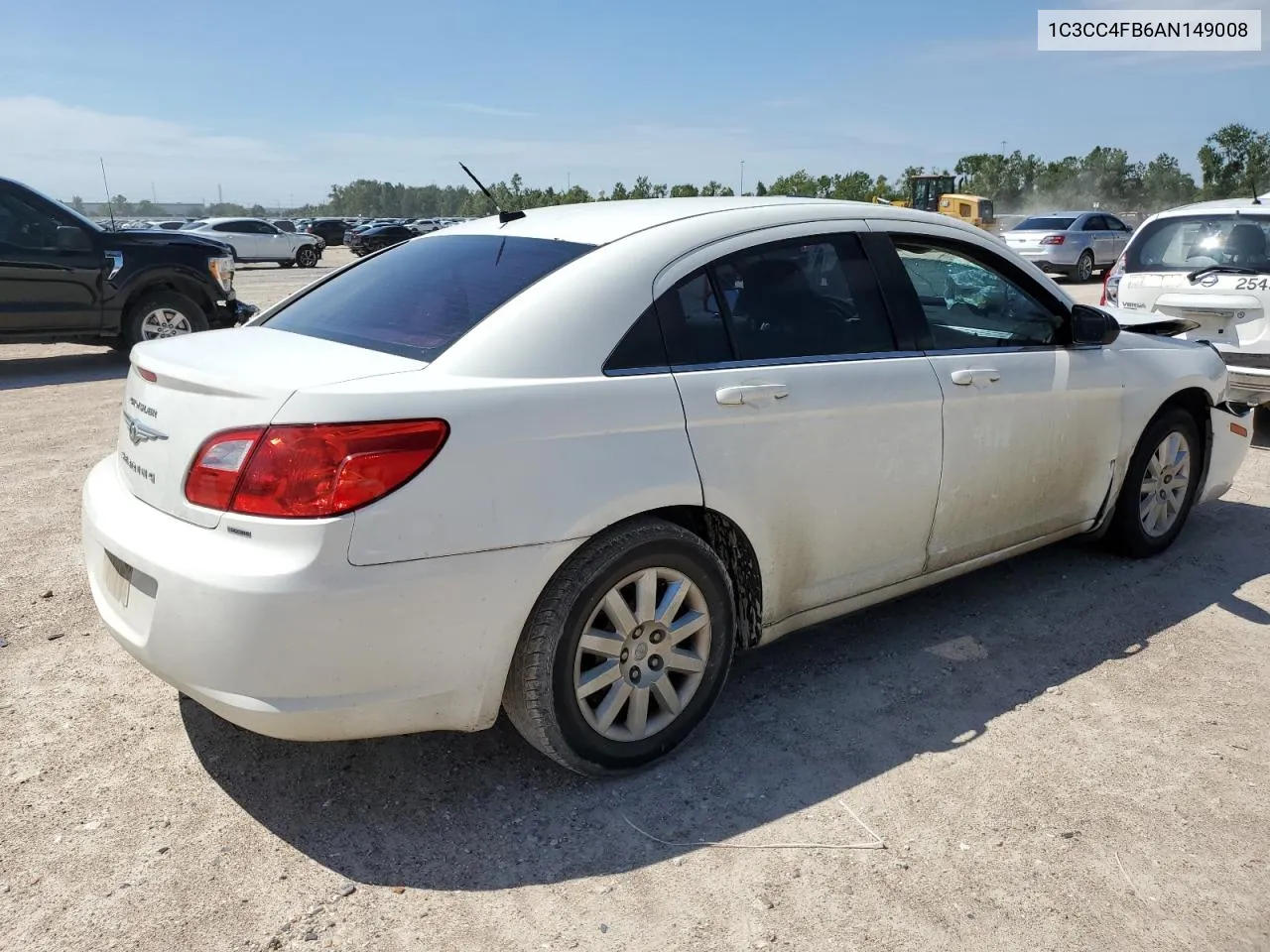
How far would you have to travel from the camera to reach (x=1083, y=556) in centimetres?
500

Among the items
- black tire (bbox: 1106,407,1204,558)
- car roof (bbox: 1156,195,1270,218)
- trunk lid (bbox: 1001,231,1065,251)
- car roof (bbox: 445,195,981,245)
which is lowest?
black tire (bbox: 1106,407,1204,558)

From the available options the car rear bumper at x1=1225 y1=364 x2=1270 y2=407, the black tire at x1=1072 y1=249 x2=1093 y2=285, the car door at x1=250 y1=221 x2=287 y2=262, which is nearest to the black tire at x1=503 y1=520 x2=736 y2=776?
the car rear bumper at x1=1225 y1=364 x2=1270 y2=407

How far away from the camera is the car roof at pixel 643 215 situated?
3.29 m

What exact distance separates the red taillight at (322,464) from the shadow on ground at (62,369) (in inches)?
330

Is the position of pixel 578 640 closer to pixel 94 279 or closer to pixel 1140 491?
pixel 1140 491

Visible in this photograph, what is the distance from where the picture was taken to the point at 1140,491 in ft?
15.5

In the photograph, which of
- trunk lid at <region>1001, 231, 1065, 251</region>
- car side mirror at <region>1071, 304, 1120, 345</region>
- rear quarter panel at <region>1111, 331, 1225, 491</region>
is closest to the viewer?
car side mirror at <region>1071, 304, 1120, 345</region>

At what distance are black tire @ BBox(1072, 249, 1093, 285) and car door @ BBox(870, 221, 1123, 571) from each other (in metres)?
19.6

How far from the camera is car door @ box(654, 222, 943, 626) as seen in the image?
10.2ft

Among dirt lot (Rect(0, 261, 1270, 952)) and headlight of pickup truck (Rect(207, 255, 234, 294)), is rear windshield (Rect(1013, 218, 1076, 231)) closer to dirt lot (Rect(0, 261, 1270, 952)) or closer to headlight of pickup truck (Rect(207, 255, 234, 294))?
headlight of pickup truck (Rect(207, 255, 234, 294))

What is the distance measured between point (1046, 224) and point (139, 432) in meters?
22.9

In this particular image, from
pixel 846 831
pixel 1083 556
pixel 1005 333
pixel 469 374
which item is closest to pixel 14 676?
pixel 469 374

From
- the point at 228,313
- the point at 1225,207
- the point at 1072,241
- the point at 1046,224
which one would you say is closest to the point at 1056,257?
the point at 1072,241

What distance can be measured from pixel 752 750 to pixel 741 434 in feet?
3.24
